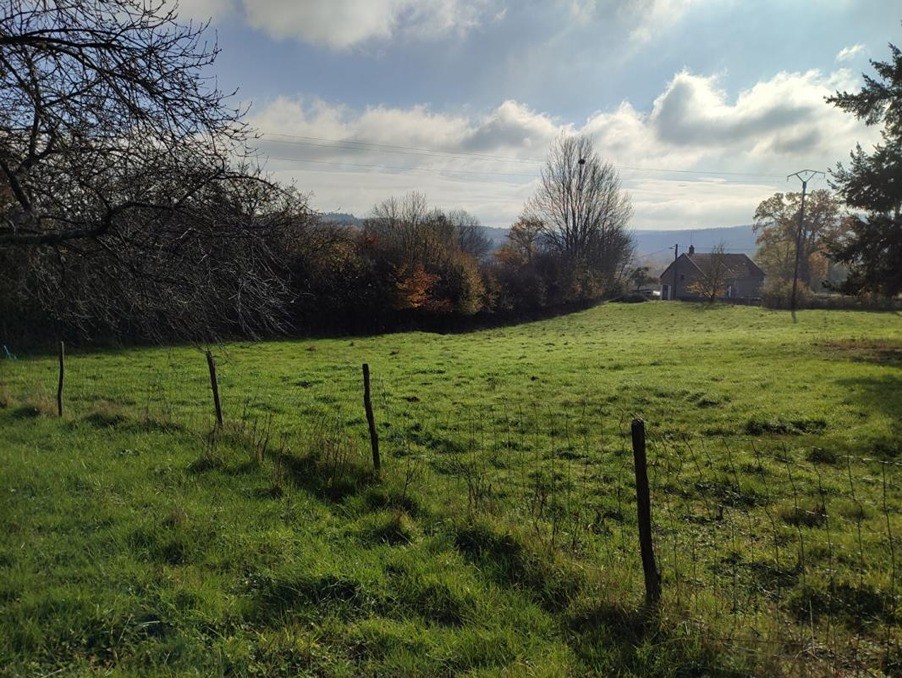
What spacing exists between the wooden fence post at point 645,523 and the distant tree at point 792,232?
54.2 m

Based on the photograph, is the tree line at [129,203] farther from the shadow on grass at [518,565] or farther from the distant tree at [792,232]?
the distant tree at [792,232]

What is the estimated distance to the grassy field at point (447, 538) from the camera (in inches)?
132

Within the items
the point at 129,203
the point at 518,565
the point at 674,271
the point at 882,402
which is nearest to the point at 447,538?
the point at 518,565

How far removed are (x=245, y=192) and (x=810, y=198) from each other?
65.8 meters

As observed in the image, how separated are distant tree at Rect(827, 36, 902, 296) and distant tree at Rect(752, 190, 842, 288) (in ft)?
110

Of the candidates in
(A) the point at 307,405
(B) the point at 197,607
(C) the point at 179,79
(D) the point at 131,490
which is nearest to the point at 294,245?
(C) the point at 179,79

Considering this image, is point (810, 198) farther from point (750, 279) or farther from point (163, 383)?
point (163, 383)

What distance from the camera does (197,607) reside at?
371cm

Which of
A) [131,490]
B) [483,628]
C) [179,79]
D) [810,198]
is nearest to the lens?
[483,628]

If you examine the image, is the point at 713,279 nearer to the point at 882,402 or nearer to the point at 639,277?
the point at 639,277

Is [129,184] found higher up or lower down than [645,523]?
higher up

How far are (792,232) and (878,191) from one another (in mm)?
45241

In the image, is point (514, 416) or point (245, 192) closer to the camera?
point (245, 192)

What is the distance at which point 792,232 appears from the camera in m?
57.2
